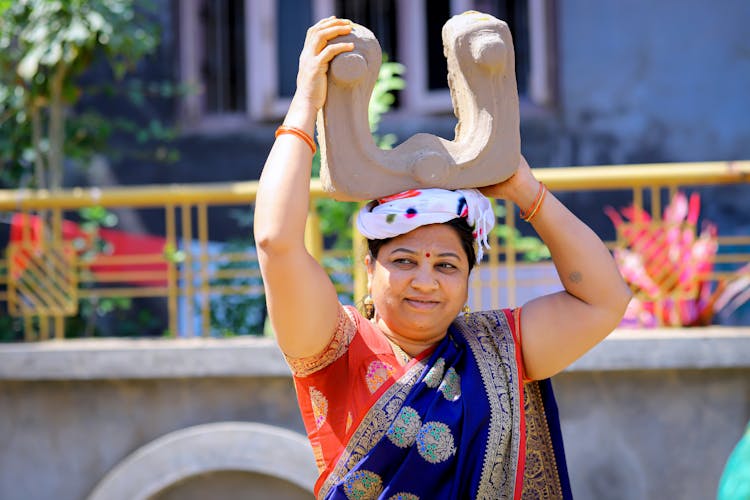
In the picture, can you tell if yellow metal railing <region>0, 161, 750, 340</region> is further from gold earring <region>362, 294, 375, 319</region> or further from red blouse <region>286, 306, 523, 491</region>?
red blouse <region>286, 306, 523, 491</region>

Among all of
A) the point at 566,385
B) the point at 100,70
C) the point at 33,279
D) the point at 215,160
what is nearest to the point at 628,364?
the point at 566,385

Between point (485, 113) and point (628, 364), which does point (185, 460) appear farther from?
point (485, 113)

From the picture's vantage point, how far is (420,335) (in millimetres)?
2240

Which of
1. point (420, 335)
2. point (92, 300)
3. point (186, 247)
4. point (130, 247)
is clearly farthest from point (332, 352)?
point (130, 247)

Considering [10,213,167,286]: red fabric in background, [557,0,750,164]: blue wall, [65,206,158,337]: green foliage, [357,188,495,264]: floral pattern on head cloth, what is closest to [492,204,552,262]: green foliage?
[557,0,750,164]: blue wall

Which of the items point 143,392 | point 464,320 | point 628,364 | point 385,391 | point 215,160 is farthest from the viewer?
point 215,160

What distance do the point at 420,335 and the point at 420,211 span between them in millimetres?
293

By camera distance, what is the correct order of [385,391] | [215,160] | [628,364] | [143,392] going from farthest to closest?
1. [215,160]
2. [143,392]
3. [628,364]
4. [385,391]

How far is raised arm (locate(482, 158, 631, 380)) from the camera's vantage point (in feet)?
7.43

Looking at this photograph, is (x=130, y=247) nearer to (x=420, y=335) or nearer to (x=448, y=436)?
(x=420, y=335)

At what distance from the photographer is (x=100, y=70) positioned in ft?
21.2

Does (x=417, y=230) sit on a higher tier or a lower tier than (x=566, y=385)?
higher

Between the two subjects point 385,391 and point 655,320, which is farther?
point 655,320

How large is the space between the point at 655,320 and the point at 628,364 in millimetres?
376
